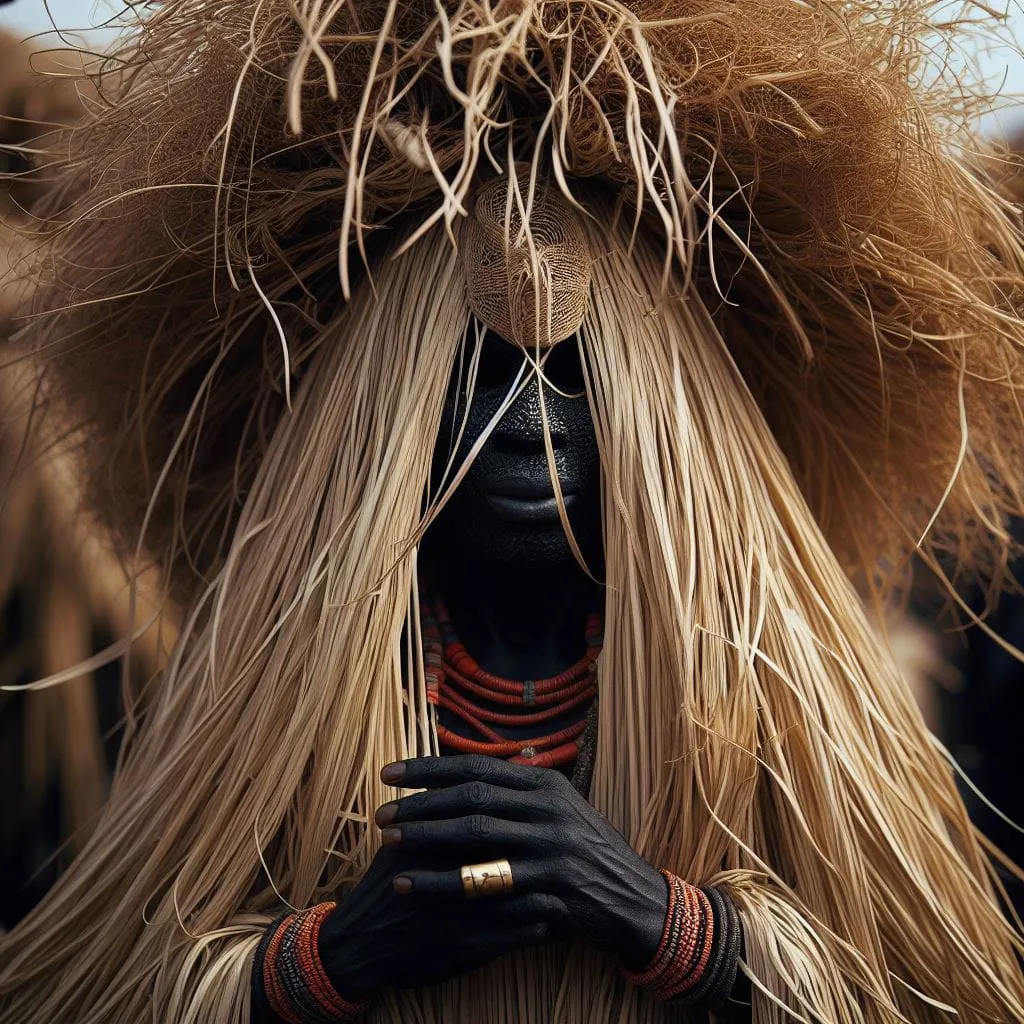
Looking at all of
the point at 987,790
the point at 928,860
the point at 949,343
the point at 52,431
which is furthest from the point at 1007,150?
the point at 52,431

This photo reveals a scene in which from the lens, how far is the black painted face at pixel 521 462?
1034 mm

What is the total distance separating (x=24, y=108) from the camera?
1.44m

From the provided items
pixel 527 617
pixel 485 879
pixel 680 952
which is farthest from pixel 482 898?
pixel 527 617

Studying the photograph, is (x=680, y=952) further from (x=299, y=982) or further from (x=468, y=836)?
(x=299, y=982)

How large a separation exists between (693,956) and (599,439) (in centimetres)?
41

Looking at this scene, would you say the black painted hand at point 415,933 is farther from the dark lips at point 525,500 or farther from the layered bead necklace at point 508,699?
the dark lips at point 525,500

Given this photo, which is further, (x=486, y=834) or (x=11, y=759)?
(x=11, y=759)

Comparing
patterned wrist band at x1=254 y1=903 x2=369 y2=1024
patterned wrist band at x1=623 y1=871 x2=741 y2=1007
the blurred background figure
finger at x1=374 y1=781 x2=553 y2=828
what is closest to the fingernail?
finger at x1=374 y1=781 x2=553 y2=828

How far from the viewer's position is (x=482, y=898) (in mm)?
911

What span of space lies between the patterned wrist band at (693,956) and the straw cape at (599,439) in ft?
0.07

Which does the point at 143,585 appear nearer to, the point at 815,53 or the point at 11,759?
the point at 11,759

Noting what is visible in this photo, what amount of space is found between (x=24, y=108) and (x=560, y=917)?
1089mm

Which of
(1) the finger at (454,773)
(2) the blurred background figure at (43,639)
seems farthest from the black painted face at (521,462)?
(2) the blurred background figure at (43,639)

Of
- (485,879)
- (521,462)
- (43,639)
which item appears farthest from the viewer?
(43,639)
